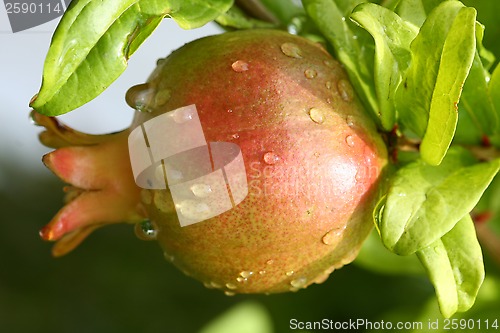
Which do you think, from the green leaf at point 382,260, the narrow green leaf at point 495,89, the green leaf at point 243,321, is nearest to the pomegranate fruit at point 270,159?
the narrow green leaf at point 495,89

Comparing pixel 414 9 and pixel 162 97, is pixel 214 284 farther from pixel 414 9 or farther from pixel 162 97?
pixel 414 9

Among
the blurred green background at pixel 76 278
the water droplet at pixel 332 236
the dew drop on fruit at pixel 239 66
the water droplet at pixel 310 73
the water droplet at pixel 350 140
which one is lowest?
the blurred green background at pixel 76 278

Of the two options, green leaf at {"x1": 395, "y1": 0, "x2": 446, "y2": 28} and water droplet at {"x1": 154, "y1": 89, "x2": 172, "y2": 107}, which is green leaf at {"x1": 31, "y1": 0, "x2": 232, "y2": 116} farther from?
green leaf at {"x1": 395, "y1": 0, "x2": 446, "y2": 28}

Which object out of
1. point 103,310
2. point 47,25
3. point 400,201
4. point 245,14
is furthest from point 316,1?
point 103,310

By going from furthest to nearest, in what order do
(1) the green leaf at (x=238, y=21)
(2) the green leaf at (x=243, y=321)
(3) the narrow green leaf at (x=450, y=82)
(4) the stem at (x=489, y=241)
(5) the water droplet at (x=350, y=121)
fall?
(2) the green leaf at (x=243, y=321) < (4) the stem at (x=489, y=241) < (1) the green leaf at (x=238, y=21) < (5) the water droplet at (x=350, y=121) < (3) the narrow green leaf at (x=450, y=82)

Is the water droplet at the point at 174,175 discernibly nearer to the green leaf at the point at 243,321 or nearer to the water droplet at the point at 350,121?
the water droplet at the point at 350,121

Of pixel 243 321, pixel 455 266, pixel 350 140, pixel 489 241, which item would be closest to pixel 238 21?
pixel 350 140
